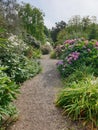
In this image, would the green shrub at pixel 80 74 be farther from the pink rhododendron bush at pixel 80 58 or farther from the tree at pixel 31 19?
the tree at pixel 31 19

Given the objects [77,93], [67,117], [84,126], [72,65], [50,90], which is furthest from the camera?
[72,65]

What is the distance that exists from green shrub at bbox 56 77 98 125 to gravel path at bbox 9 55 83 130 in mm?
197

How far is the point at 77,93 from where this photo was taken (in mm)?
4715

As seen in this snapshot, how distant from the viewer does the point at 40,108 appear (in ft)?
15.9

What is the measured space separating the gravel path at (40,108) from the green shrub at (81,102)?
197 mm

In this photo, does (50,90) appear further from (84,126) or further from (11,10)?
(11,10)

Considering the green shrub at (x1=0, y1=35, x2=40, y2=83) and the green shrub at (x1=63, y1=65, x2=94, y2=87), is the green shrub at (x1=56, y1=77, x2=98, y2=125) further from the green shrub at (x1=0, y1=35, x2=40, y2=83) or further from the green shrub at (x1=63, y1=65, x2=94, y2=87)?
the green shrub at (x1=0, y1=35, x2=40, y2=83)

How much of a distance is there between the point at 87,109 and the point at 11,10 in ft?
37.6

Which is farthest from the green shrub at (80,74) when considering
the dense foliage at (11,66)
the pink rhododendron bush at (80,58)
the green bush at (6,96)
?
the green bush at (6,96)

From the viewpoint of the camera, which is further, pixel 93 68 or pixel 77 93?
pixel 93 68

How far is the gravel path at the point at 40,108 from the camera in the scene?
13.6 feet

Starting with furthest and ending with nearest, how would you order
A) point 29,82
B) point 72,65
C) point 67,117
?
1. point 72,65
2. point 29,82
3. point 67,117

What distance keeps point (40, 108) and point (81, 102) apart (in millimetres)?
948

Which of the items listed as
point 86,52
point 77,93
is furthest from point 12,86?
point 86,52
